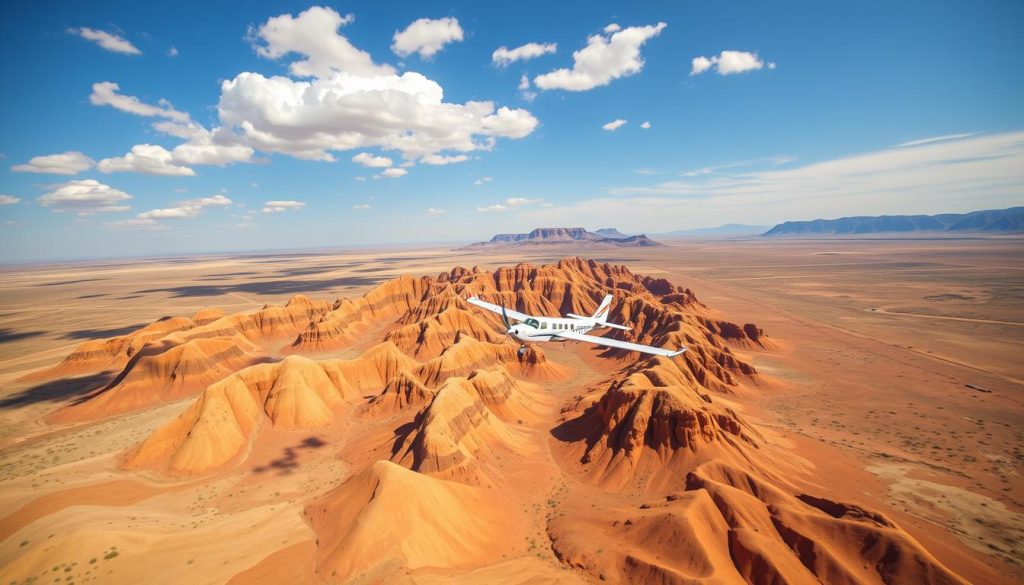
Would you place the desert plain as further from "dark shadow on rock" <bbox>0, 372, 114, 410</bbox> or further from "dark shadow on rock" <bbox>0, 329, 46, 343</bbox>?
"dark shadow on rock" <bbox>0, 329, 46, 343</bbox>

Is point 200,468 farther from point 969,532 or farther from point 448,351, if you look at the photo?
point 969,532

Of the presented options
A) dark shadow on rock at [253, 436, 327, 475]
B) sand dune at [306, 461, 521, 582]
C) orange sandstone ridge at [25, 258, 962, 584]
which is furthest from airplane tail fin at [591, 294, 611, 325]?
dark shadow on rock at [253, 436, 327, 475]

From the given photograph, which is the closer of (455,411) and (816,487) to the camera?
(816,487)

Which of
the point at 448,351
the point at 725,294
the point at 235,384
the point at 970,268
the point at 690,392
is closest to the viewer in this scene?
the point at 690,392

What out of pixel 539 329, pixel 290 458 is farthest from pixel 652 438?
pixel 290 458

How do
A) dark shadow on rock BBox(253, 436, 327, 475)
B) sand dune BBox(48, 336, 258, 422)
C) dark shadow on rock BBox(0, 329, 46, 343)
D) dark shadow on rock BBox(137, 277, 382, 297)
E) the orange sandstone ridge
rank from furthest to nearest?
1. dark shadow on rock BBox(137, 277, 382, 297)
2. dark shadow on rock BBox(0, 329, 46, 343)
3. sand dune BBox(48, 336, 258, 422)
4. dark shadow on rock BBox(253, 436, 327, 475)
5. the orange sandstone ridge

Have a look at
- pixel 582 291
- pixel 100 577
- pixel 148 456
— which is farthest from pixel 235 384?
pixel 582 291
